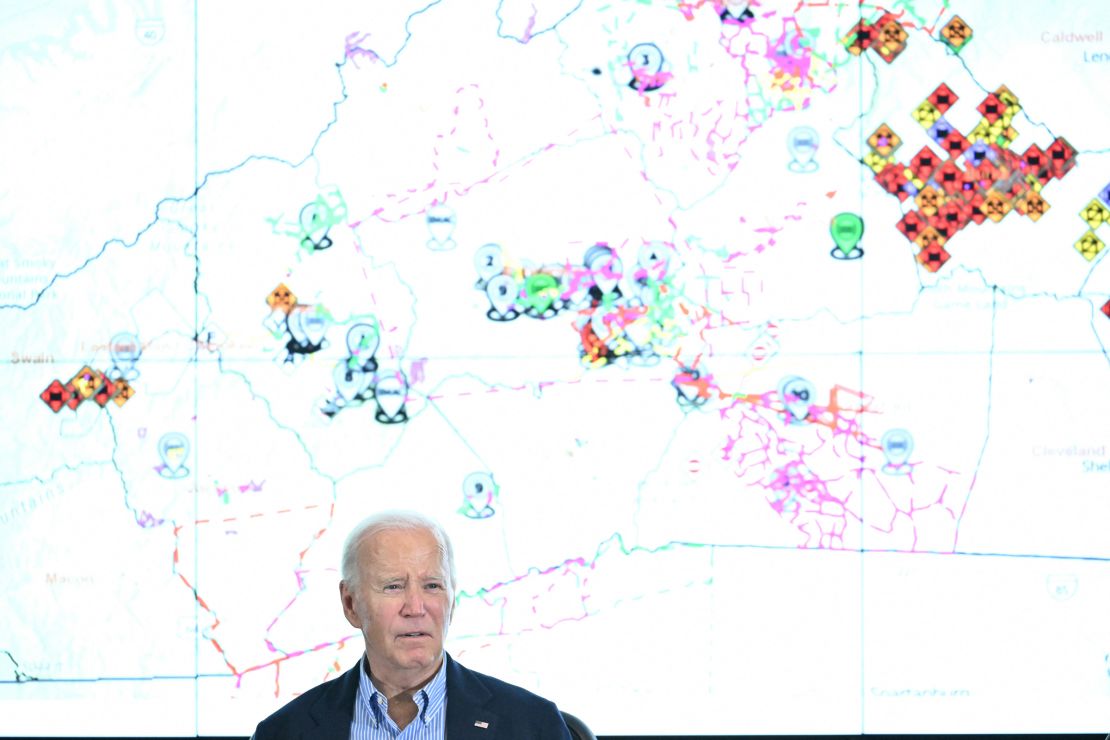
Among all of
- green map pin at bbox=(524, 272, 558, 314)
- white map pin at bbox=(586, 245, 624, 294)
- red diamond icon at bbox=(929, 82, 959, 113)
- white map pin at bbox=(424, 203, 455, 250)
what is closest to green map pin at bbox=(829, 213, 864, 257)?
red diamond icon at bbox=(929, 82, 959, 113)

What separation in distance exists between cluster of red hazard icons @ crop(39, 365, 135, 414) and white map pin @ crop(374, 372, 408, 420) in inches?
22.6

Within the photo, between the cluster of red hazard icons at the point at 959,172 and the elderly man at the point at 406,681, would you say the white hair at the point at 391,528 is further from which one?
the cluster of red hazard icons at the point at 959,172

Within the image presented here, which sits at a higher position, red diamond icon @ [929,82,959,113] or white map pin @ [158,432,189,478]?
red diamond icon @ [929,82,959,113]

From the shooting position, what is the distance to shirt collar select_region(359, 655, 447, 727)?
208 cm

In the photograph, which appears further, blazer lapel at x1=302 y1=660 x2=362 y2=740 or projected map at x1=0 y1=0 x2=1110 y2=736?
projected map at x1=0 y1=0 x2=1110 y2=736

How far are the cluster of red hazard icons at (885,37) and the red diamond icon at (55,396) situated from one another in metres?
1.99

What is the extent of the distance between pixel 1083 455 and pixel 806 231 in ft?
2.73

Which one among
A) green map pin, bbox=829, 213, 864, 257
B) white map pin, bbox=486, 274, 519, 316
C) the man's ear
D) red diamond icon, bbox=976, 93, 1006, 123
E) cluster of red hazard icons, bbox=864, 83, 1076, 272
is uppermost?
red diamond icon, bbox=976, 93, 1006, 123

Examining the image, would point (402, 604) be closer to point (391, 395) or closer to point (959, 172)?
point (391, 395)

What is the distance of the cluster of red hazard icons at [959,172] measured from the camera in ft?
10.00

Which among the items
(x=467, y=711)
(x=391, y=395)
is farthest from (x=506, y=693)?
(x=391, y=395)

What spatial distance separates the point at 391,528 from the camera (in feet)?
6.95

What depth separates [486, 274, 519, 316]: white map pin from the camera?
3.02 m

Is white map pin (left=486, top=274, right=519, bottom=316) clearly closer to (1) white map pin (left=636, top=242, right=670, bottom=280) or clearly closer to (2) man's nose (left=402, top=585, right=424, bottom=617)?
(1) white map pin (left=636, top=242, right=670, bottom=280)
